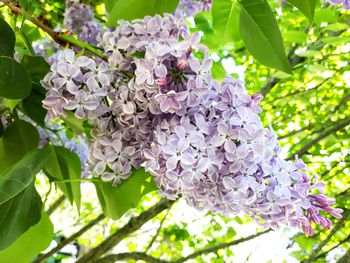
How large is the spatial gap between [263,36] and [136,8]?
158 millimetres

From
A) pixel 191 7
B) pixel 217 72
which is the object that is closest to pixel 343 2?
pixel 217 72

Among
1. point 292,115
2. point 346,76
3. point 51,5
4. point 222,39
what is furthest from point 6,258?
point 346,76

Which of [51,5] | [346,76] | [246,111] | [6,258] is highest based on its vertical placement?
[51,5]

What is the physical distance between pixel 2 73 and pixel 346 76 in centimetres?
153

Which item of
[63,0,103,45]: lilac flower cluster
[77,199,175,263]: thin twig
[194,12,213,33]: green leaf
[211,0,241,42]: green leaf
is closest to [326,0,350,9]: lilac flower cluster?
[211,0,241,42]: green leaf

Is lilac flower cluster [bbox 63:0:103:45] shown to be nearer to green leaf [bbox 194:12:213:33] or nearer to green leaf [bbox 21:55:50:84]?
green leaf [bbox 194:12:213:33]

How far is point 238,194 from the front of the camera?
48 cm

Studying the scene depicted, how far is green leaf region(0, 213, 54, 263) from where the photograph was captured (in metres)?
0.60

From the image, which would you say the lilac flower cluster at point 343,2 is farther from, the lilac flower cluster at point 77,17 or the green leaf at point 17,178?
the lilac flower cluster at point 77,17

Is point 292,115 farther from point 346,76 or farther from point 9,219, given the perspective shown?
point 9,219

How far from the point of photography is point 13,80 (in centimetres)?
54

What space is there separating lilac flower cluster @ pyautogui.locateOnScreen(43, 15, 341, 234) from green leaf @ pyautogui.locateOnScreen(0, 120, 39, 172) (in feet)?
0.45

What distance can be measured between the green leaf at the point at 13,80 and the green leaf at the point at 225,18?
264 millimetres

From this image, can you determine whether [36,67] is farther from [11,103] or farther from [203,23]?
[203,23]
